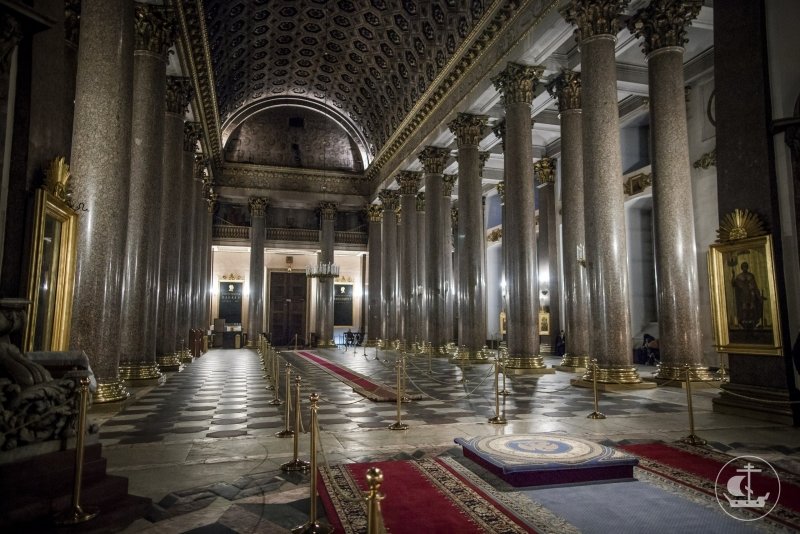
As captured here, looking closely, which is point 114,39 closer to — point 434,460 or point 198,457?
point 198,457

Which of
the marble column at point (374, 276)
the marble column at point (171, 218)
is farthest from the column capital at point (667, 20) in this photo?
the marble column at point (374, 276)

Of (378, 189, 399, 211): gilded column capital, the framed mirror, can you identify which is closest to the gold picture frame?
the framed mirror

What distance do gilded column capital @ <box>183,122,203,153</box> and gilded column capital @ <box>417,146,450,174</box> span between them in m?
7.98

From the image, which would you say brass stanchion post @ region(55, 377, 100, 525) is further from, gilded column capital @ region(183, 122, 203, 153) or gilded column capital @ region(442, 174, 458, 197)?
gilded column capital @ region(442, 174, 458, 197)

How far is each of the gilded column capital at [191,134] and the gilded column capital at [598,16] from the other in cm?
1223

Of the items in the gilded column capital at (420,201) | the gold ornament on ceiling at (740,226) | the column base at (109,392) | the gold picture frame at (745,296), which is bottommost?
the column base at (109,392)

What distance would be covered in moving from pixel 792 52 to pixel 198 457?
836 cm

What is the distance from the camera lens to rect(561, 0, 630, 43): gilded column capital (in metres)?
10.4

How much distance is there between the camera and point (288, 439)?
18.4 ft

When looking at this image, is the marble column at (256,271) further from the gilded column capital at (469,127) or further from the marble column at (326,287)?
the gilded column capital at (469,127)

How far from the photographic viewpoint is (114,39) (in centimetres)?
720

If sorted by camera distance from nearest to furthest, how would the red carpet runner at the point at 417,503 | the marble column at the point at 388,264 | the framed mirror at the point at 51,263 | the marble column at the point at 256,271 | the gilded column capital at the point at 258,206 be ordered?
the red carpet runner at the point at 417,503, the framed mirror at the point at 51,263, the marble column at the point at 388,264, the marble column at the point at 256,271, the gilded column capital at the point at 258,206

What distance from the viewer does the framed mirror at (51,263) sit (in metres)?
4.51

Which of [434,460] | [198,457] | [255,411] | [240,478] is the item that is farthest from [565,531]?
[255,411]
